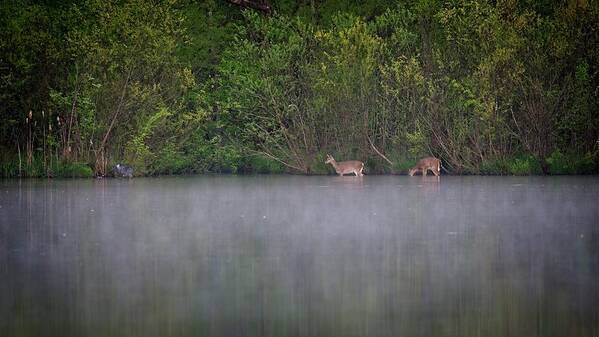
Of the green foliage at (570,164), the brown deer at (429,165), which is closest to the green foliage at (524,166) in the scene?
the green foliage at (570,164)

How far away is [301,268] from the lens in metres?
10.2

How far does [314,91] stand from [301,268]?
86.4 feet

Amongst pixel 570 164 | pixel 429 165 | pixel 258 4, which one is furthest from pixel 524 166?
pixel 258 4

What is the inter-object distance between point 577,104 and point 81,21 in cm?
1560

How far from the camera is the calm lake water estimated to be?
24.6 ft

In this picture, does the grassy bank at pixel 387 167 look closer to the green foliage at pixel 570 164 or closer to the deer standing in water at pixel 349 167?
the green foliage at pixel 570 164

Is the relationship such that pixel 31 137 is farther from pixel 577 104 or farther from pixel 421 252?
pixel 421 252

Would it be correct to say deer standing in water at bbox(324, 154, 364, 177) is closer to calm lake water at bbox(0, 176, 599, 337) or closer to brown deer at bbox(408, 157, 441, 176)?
brown deer at bbox(408, 157, 441, 176)

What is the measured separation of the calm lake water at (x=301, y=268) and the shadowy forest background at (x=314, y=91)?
14.2 m

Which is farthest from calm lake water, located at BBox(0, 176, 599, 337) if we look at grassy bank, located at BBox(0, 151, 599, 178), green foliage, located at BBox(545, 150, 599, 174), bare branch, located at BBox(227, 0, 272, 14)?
bare branch, located at BBox(227, 0, 272, 14)

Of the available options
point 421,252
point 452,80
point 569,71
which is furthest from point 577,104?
point 421,252

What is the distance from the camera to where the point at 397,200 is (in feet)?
68.2

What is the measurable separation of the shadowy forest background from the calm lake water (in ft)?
46.5

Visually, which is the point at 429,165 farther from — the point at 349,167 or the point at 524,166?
the point at 524,166
